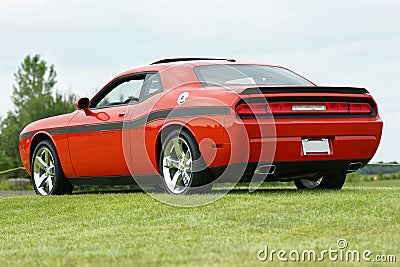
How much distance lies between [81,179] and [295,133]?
3404 millimetres

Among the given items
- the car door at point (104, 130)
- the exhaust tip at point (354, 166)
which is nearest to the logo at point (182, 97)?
the car door at point (104, 130)

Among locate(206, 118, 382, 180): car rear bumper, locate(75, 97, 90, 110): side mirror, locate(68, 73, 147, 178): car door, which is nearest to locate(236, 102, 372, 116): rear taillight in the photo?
locate(206, 118, 382, 180): car rear bumper

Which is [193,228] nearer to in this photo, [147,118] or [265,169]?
[265,169]

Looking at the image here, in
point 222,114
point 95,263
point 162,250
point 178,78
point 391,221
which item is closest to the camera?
point 95,263

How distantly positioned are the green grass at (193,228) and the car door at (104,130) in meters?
0.76

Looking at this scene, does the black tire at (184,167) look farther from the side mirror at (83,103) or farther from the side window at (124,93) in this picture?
the side mirror at (83,103)

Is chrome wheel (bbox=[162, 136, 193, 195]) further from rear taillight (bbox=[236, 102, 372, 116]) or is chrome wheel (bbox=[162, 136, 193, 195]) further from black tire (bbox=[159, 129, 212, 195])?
rear taillight (bbox=[236, 102, 372, 116])

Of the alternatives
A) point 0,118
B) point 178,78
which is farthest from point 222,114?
point 0,118

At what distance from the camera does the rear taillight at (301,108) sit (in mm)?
8812

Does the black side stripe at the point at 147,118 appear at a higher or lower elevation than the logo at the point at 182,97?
lower

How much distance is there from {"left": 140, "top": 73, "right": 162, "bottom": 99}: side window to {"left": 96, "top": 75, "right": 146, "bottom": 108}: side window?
5.1 inches

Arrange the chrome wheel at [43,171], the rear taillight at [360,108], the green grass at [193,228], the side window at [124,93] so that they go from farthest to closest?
the chrome wheel at [43,171]
the side window at [124,93]
the rear taillight at [360,108]
the green grass at [193,228]

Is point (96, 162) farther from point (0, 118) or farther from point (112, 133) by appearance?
point (0, 118)

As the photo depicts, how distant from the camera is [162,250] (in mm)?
6000
